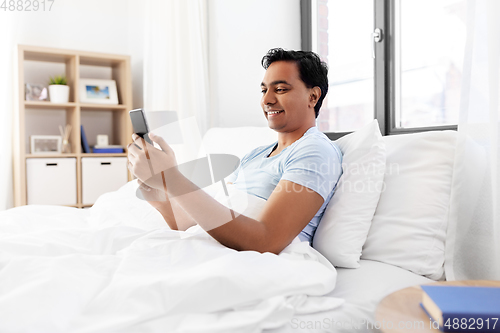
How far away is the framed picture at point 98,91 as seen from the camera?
117 inches

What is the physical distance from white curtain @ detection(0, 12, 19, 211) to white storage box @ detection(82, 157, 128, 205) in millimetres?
474

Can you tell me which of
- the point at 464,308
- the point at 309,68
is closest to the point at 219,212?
the point at 464,308

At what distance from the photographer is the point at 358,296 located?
886mm

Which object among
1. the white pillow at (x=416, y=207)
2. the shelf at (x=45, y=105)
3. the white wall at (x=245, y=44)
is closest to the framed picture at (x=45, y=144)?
the shelf at (x=45, y=105)

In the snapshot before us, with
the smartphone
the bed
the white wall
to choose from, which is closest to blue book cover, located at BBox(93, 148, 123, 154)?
the white wall

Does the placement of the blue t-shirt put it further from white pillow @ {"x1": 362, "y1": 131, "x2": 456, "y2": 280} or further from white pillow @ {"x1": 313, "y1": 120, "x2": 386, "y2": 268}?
white pillow @ {"x1": 362, "y1": 131, "x2": 456, "y2": 280}

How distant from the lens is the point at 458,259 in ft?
3.40

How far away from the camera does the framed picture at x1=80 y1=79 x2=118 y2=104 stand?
2.96 m

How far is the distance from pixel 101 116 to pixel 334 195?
8.41ft

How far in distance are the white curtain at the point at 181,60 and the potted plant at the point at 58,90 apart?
0.59 metres

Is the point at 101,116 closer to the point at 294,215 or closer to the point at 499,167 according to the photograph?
the point at 294,215

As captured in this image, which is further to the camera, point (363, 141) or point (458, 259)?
point (363, 141)

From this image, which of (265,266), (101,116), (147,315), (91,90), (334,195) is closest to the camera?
(147,315)

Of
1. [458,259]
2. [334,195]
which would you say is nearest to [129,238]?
[334,195]
